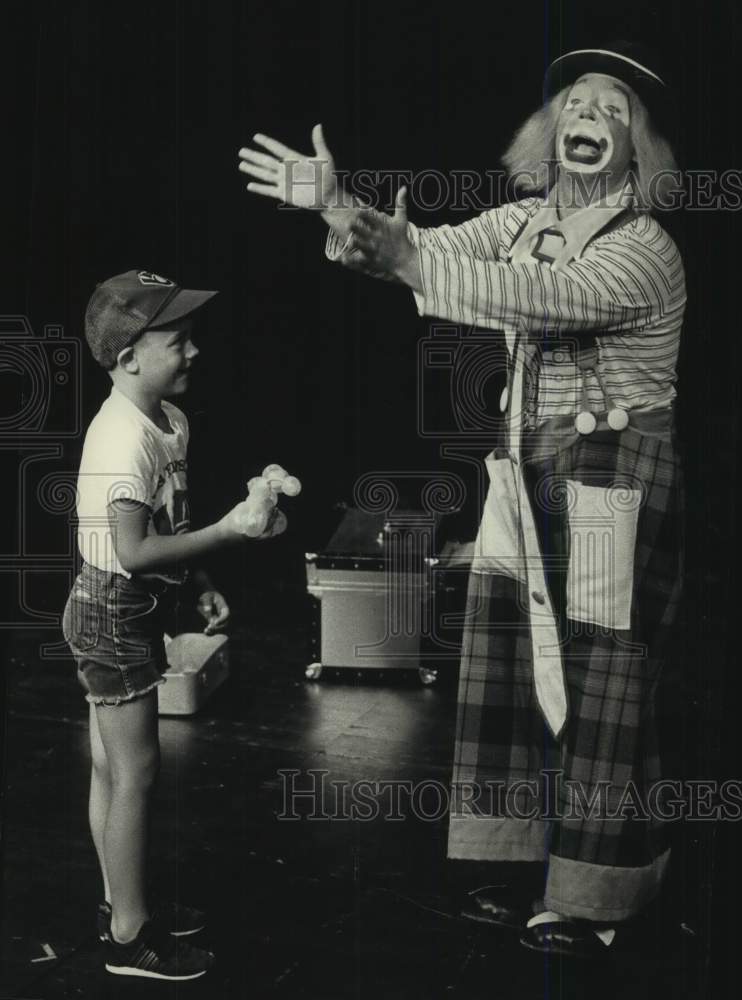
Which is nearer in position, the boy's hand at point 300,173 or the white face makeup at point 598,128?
the boy's hand at point 300,173

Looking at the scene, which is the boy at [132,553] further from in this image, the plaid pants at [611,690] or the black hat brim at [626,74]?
the black hat brim at [626,74]

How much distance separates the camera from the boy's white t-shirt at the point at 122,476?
2789 mm

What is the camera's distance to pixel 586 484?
3.04 meters

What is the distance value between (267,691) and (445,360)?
119 cm

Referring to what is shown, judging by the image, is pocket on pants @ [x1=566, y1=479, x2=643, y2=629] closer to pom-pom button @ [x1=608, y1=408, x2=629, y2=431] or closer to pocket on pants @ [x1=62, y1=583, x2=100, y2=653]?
pom-pom button @ [x1=608, y1=408, x2=629, y2=431]

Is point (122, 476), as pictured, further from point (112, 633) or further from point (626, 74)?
point (626, 74)

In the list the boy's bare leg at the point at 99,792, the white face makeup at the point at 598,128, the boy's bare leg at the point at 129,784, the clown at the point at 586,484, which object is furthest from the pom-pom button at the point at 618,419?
the boy's bare leg at the point at 99,792

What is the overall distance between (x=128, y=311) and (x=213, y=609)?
0.64 meters

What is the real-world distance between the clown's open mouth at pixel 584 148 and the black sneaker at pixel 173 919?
1.65 metres

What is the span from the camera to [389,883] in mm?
3322

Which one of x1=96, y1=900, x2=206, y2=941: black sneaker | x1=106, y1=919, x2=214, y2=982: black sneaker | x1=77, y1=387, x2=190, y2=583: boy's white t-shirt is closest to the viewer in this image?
x1=77, y1=387, x2=190, y2=583: boy's white t-shirt

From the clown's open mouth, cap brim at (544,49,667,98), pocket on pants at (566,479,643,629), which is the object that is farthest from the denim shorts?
cap brim at (544,49,667,98)

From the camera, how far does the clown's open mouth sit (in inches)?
117

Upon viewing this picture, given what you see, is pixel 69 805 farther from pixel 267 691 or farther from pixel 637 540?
pixel 637 540
